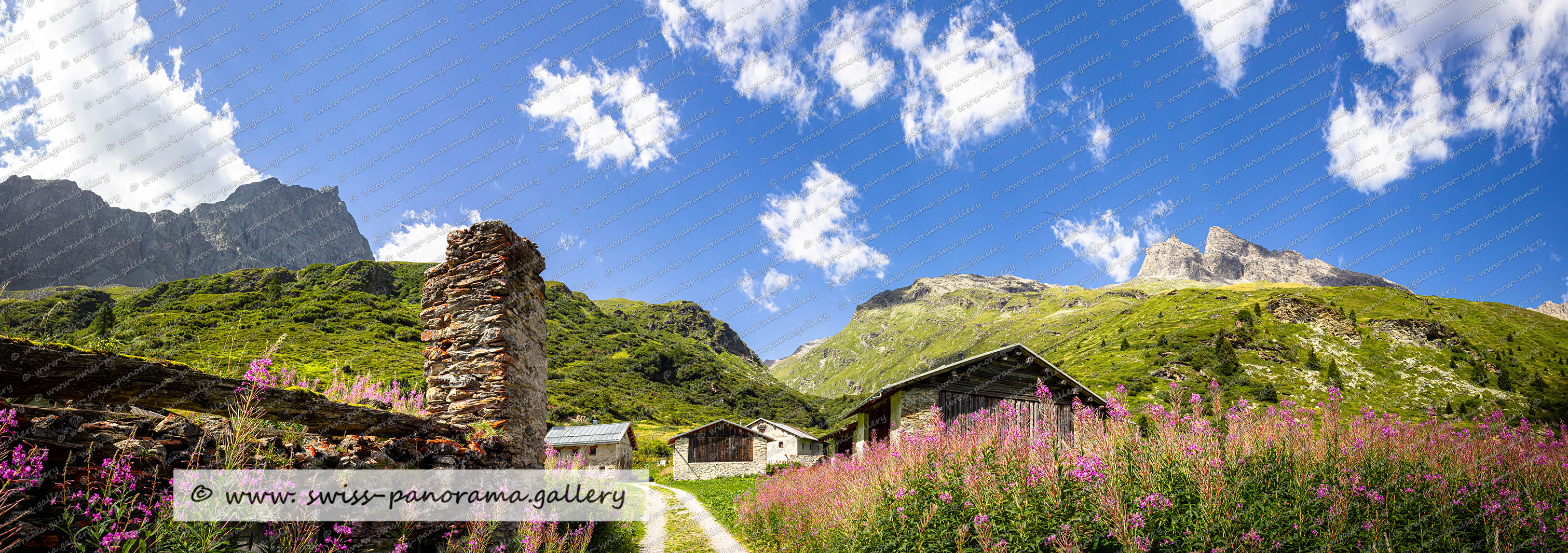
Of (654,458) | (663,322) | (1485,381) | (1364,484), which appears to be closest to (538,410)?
(1364,484)

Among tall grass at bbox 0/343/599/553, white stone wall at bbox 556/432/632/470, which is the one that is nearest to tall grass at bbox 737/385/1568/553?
tall grass at bbox 0/343/599/553

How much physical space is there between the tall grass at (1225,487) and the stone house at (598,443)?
1387 inches

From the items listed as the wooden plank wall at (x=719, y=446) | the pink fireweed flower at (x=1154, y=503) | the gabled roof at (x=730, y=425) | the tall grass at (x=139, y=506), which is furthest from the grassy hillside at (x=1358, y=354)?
the tall grass at (x=139, y=506)

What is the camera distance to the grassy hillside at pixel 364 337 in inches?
861

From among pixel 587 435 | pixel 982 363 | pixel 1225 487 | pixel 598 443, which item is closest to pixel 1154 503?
pixel 1225 487

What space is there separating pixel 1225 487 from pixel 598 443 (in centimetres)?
3908

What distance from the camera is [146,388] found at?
393cm

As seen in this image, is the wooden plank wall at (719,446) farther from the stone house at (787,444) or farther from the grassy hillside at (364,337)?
the grassy hillside at (364,337)

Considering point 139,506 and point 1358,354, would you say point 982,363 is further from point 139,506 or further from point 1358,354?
point 1358,354

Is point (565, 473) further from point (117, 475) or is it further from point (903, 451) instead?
point (117, 475)

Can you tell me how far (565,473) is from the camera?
8.36m

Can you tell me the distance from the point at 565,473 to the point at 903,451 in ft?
16.9

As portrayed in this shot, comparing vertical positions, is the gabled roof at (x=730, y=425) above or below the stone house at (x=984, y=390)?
below

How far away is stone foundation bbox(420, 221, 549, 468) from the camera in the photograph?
705 centimetres
